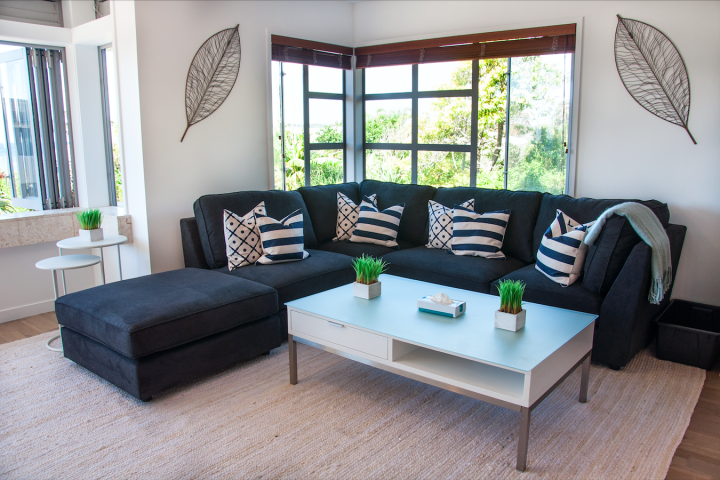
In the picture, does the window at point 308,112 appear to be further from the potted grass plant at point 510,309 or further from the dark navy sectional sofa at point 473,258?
the potted grass plant at point 510,309

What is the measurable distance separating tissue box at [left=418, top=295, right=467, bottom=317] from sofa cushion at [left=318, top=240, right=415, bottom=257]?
1405 millimetres

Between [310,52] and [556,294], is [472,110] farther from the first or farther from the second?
[556,294]

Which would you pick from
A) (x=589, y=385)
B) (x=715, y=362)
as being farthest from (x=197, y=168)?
(x=715, y=362)

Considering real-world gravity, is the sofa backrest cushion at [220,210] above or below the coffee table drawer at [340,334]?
above

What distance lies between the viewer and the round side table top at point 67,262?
320cm

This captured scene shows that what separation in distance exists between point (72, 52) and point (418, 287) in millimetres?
3303

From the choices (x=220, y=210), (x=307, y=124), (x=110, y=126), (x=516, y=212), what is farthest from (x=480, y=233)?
(x=110, y=126)

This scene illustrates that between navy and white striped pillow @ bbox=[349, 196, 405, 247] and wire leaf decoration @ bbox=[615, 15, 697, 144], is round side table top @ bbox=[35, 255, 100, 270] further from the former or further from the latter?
wire leaf decoration @ bbox=[615, 15, 697, 144]

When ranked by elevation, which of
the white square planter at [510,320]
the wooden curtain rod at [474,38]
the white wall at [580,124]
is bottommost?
the white square planter at [510,320]

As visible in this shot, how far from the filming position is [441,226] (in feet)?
13.5

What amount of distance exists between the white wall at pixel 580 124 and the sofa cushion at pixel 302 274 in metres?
0.90

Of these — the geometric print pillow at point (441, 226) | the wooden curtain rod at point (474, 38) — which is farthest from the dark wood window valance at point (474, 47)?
the geometric print pillow at point (441, 226)

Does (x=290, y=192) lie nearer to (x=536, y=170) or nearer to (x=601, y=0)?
(x=536, y=170)

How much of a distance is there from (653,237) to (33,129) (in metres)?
4.41
